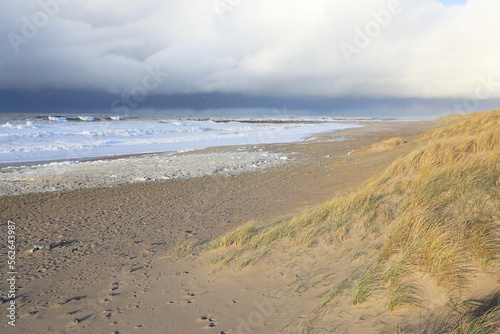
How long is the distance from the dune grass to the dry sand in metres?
0.70

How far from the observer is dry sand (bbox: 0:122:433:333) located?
11.6 ft

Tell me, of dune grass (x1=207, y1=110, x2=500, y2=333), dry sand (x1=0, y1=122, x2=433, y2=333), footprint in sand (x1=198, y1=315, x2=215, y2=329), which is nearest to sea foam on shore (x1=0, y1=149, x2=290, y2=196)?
dry sand (x1=0, y1=122, x2=433, y2=333)

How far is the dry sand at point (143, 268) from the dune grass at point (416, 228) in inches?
27.4

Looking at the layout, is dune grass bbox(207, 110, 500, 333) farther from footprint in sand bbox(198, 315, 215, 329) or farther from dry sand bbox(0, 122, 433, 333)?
footprint in sand bbox(198, 315, 215, 329)

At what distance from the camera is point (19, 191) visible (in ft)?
32.3

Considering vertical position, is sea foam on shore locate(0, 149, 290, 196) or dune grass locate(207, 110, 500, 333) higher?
dune grass locate(207, 110, 500, 333)

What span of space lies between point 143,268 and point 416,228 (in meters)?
3.79

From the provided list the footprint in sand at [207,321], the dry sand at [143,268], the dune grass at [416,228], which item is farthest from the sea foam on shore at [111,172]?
the footprint in sand at [207,321]

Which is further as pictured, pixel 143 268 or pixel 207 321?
pixel 143 268

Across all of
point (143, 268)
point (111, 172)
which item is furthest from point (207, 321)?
point (111, 172)

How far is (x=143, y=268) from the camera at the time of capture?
4.93 m

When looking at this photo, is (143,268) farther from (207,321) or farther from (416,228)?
(416,228)

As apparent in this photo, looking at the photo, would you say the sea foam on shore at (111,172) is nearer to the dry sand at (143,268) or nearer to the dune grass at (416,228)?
the dry sand at (143,268)

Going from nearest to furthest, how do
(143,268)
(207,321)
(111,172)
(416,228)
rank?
(207,321) → (416,228) → (143,268) → (111,172)
